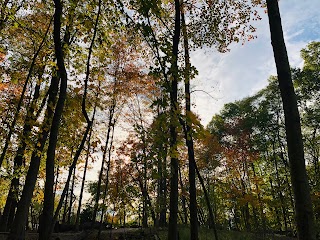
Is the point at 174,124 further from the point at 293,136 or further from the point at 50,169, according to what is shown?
the point at 293,136

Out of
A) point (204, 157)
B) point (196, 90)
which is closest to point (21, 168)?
point (196, 90)

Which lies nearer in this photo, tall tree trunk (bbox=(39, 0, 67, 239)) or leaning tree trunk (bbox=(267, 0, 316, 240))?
tall tree trunk (bbox=(39, 0, 67, 239))

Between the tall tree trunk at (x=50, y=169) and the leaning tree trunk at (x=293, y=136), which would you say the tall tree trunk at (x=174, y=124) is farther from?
the leaning tree trunk at (x=293, y=136)

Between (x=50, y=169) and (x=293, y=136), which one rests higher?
(x=293, y=136)

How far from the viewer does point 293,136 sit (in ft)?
12.5

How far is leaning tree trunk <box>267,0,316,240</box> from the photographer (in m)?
3.42

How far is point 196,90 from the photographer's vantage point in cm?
848

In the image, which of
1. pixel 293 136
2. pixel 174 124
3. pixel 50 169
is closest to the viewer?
pixel 174 124

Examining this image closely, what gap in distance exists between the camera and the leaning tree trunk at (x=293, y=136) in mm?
3416

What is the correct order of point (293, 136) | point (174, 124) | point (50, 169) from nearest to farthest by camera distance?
point (174, 124)
point (50, 169)
point (293, 136)

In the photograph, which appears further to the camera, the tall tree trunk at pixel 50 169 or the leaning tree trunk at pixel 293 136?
the leaning tree trunk at pixel 293 136

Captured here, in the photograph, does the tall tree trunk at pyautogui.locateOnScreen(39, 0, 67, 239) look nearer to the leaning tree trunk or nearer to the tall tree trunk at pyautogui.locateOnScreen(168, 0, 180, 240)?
the tall tree trunk at pyautogui.locateOnScreen(168, 0, 180, 240)

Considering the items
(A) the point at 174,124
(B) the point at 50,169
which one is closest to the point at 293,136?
(A) the point at 174,124

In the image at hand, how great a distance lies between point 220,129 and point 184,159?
26.9 feet
